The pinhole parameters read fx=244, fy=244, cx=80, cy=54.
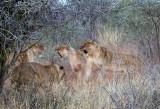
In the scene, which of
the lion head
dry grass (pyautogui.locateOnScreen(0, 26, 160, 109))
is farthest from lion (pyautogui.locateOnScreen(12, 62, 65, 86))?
the lion head

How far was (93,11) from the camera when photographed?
5602 mm

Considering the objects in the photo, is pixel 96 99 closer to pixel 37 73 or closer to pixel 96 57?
pixel 37 73

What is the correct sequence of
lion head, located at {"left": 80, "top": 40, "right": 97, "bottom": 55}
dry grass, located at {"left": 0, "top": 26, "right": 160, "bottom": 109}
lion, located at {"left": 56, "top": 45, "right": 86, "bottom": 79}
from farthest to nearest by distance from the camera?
1. lion head, located at {"left": 80, "top": 40, "right": 97, "bottom": 55}
2. lion, located at {"left": 56, "top": 45, "right": 86, "bottom": 79}
3. dry grass, located at {"left": 0, "top": 26, "right": 160, "bottom": 109}

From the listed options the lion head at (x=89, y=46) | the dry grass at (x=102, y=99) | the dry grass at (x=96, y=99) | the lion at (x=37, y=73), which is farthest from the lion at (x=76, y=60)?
the dry grass at (x=96, y=99)

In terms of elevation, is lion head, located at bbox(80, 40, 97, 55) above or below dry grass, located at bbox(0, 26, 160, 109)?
above

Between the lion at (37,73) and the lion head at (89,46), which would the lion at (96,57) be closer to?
the lion head at (89,46)

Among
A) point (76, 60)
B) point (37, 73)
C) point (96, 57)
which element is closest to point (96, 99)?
point (37, 73)

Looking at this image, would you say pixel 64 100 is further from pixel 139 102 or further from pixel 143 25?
pixel 143 25

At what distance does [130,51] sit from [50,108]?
7652 mm

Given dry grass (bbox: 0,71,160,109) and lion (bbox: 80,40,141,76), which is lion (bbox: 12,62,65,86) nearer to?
dry grass (bbox: 0,71,160,109)

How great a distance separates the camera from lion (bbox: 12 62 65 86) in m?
6.87

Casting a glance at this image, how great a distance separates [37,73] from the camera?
24.9 feet

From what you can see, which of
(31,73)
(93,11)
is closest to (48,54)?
(31,73)

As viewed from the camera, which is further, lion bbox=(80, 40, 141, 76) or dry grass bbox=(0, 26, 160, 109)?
lion bbox=(80, 40, 141, 76)
